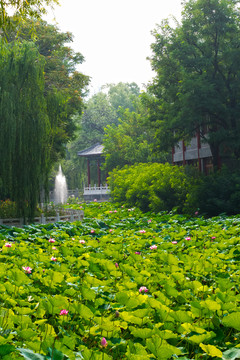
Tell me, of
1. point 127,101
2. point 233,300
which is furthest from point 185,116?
point 127,101

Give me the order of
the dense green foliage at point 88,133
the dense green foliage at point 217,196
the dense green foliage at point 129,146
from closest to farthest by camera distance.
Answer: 1. the dense green foliage at point 217,196
2. the dense green foliage at point 129,146
3. the dense green foliage at point 88,133

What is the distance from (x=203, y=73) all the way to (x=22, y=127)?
8424 mm

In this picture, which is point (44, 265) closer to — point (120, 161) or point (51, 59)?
point (51, 59)

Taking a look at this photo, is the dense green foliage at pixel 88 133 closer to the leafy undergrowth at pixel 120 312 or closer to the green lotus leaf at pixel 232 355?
the leafy undergrowth at pixel 120 312

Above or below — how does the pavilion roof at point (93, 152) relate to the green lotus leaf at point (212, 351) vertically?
above

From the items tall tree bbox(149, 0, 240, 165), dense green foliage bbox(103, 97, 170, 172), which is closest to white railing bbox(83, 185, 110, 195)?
dense green foliage bbox(103, 97, 170, 172)

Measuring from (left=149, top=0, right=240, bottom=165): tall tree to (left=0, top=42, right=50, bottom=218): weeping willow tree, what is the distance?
6.60 m

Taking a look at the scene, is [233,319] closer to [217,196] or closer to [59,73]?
[217,196]

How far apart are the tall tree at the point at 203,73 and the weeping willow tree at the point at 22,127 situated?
6595 millimetres

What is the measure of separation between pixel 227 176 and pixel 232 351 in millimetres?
14900

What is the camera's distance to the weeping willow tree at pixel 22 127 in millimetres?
13633

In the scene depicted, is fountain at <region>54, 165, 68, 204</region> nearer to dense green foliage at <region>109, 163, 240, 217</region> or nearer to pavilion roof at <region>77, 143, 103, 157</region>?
pavilion roof at <region>77, 143, 103, 157</region>

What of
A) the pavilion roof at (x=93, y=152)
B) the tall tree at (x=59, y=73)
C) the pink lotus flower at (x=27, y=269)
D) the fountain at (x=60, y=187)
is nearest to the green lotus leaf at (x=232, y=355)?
the pink lotus flower at (x=27, y=269)

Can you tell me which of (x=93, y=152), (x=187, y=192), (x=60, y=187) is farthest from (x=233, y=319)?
(x=60, y=187)
